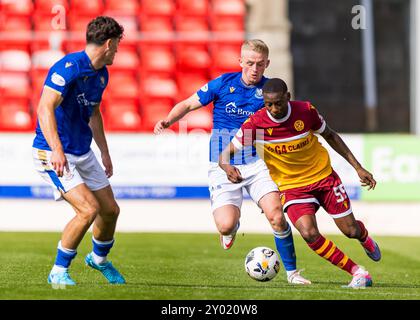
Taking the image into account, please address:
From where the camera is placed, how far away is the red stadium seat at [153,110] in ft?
65.3

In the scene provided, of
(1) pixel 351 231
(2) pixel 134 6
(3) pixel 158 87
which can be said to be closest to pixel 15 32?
(2) pixel 134 6

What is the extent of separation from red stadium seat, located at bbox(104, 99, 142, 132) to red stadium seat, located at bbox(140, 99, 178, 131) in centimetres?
17

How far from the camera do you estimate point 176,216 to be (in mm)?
17328

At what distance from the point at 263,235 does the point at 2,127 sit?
639cm

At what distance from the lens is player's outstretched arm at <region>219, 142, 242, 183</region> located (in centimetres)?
948

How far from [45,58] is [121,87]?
158cm

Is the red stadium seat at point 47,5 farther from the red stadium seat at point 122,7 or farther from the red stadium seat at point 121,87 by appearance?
the red stadium seat at point 121,87

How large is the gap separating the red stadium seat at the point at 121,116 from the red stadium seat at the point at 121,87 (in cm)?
13

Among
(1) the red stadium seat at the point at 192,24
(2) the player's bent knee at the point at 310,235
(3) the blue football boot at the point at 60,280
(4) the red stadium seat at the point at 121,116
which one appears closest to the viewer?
(3) the blue football boot at the point at 60,280

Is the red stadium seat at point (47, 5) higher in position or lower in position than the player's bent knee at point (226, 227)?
higher

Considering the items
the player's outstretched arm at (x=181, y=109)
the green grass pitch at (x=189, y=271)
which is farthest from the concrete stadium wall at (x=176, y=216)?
the player's outstretched arm at (x=181, y=109)

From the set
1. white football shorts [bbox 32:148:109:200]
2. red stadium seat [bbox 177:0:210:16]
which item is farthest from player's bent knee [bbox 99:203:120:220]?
red stadium seat [bbox 177:0:210:16]

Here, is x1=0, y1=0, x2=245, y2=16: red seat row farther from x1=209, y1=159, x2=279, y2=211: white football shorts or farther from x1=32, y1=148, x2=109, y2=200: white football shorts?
x1=32, y1=148, x2=109, y2=200: white football shorts
